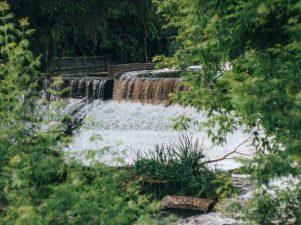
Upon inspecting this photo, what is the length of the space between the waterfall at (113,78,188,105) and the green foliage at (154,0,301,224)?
362 inches

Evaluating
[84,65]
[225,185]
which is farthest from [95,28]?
[225,185]

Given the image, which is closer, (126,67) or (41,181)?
(41,181)

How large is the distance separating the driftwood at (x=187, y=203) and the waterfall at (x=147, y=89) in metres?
7.25

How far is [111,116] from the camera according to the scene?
18.2 metres

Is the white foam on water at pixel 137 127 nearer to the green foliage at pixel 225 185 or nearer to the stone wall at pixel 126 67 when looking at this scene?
the green foliage at pixel 225 185

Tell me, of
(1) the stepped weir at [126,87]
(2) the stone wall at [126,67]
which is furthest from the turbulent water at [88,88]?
(2) the stone wall at [126,67]

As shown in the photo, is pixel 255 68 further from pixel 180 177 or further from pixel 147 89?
pixel 147 89

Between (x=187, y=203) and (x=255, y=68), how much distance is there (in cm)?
398

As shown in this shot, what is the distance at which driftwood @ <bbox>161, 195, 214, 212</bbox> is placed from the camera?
9.71 metres

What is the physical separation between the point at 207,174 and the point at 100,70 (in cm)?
1869

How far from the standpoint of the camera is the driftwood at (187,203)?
31.9 feet

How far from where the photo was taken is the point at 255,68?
6.18 metres

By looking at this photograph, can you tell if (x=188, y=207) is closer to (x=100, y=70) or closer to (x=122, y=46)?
(x=100, y=70)

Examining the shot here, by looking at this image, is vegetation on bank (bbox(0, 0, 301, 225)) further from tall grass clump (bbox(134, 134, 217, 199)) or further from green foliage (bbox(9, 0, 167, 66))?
green foliage (bbox(9, 0, 167, 66))
